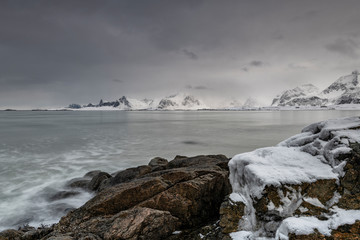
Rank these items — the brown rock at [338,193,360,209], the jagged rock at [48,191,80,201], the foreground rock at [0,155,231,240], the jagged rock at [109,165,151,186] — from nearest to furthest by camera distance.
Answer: the brown rock at [338,193,360,209] < the foreground rock at [0,155,231,240] < the jagged rock at [109,165,151,186] < the jagged rock at [48,191,80,201]

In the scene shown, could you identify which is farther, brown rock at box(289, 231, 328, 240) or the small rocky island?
the small rocky island

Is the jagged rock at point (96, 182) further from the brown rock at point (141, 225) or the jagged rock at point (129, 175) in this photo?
the brown rock at point (141, 225)

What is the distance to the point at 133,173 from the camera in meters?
11.4

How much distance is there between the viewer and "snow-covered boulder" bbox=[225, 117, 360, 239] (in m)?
4.41

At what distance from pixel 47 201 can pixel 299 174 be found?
12.8 meters

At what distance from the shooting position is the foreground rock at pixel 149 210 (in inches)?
223

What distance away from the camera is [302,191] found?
5047 mm

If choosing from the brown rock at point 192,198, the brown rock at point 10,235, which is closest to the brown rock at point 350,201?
the brown rock at point 192,198

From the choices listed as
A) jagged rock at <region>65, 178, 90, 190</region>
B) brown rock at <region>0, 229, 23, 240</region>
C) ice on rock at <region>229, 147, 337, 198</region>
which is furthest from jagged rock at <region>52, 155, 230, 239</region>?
jagged rock at <region>65, 178, 90, 190</region>

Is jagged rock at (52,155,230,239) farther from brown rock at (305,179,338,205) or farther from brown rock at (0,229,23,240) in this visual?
brown rock at (305,179,338,205)

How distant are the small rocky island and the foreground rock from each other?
3 centimetres

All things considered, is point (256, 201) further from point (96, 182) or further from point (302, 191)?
point (96, 182)

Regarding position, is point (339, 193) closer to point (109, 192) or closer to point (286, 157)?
point (286, 157)

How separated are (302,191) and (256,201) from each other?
113 centimetres
